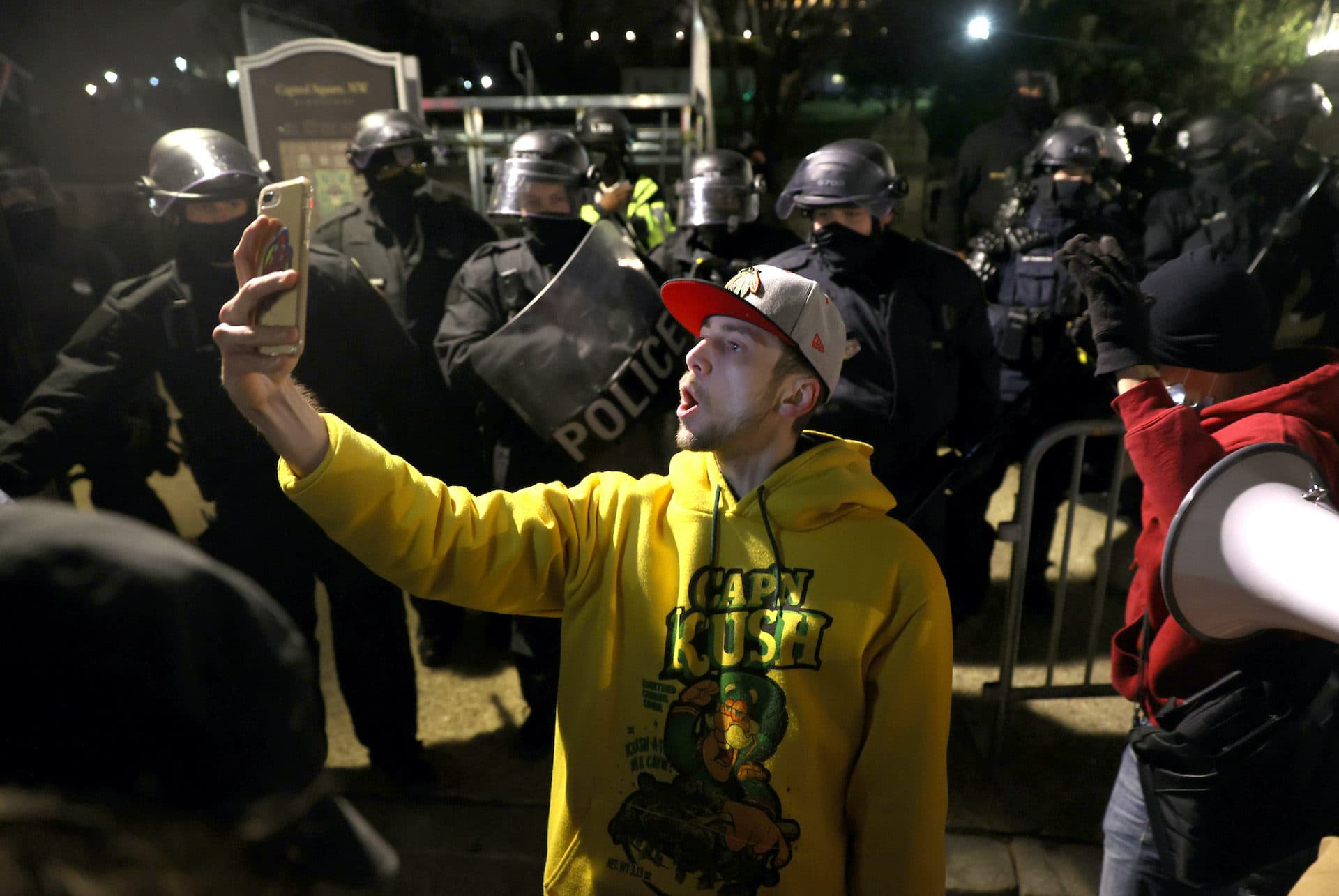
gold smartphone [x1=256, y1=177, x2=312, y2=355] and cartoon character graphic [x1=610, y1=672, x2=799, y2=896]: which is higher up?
gold smartphone [x1=256, y1=177, x2=312, y2=355]

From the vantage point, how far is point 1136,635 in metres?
2.31

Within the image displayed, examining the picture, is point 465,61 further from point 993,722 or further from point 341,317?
point 993,722

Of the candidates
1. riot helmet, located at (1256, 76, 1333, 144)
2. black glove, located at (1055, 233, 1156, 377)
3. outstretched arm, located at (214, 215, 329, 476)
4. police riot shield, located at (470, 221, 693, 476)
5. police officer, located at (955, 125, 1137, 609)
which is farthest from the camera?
riot helmet, located at (1256, 76, 1333, 144)

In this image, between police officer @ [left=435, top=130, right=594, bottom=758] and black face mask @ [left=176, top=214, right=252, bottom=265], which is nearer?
black face mask @ [left=176, top=214, right=252, bottom=265]

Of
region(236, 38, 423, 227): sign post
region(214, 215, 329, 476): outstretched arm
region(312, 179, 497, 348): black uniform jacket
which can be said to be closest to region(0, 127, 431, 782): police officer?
region(312, 179, 497, 348): black uniform jacket

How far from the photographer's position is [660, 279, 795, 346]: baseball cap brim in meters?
1.86

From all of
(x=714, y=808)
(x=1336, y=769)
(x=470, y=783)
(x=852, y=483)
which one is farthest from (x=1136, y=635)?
(x=470, y=783)

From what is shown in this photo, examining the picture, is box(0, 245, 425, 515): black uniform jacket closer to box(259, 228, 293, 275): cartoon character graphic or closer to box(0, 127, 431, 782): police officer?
box(0, 127, 431, 782): police officer

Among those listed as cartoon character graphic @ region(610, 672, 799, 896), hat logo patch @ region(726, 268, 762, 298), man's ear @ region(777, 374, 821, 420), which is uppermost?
hat logo patch @ region(726, 268, 762, 298)

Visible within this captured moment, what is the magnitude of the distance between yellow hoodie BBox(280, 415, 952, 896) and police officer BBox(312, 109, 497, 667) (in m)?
3.03

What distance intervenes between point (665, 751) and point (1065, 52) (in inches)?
560

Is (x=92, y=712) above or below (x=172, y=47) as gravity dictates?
below

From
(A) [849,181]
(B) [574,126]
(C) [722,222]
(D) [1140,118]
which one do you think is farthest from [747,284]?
(D) [1140,118]

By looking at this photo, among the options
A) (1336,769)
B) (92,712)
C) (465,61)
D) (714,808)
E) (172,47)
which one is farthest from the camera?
(465,61)
